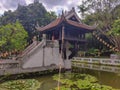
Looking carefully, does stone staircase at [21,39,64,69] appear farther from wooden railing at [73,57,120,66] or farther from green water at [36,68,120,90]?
wooden railing at [73,57,120,66]

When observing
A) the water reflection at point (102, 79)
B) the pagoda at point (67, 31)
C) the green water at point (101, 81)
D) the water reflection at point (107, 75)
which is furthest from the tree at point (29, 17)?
the green water at point (101, 81)

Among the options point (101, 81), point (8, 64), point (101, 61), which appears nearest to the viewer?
point (101, 81)

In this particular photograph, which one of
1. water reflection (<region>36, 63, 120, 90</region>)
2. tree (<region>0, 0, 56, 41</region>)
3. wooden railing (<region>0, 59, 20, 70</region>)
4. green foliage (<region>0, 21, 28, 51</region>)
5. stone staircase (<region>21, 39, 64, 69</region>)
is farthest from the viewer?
tree (<region>0, 0, 56, 41</region>)

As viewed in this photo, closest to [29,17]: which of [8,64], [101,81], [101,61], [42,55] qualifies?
[101,61]

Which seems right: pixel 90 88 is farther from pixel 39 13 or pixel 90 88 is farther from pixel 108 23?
pixel 39 13

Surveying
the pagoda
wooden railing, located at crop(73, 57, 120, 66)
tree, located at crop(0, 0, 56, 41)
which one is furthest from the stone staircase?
tree, located at crop(0, 0, 56, 41)

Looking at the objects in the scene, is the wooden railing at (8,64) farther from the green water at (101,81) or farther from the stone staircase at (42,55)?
the green water at (101,81)

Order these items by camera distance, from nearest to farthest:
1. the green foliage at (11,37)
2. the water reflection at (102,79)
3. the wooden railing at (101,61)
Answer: the water reflection at (102,79) < the wooden railing at (101,61) < the green foliage at (11,37)

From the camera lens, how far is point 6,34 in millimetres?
20672

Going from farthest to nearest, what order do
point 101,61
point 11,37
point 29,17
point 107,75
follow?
1. point 29,17
2. point 11,37
3. point 101,61
4. point 107,75

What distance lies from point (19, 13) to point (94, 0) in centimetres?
1688

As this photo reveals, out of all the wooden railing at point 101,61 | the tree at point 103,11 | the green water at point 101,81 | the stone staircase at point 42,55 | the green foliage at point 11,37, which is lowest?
the green water at point 101,81

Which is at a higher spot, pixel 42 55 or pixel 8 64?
pixel 42 55

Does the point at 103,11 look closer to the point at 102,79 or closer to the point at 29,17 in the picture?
the point at 102,79
